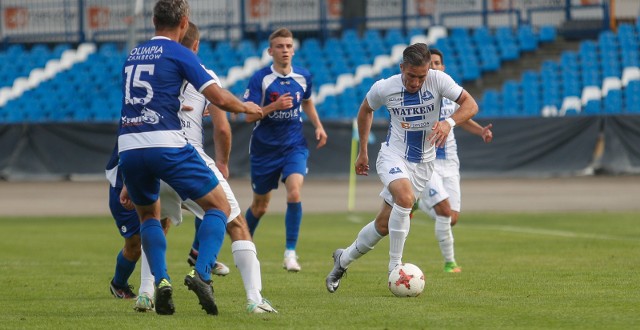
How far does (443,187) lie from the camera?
12.3 metres

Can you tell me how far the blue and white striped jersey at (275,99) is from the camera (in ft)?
42.7

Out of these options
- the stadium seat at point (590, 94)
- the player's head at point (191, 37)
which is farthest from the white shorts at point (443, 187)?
the stadium seat at point (590, 94)

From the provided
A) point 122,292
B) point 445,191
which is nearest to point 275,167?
point 445,191

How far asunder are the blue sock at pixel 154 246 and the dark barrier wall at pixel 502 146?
18.2 m

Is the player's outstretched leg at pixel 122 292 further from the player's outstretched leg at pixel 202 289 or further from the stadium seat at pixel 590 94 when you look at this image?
the stadium seat at pixel 590 94

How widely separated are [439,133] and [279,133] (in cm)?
405

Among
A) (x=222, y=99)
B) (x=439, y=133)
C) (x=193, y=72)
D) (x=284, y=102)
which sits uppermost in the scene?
(x=193, y=72)

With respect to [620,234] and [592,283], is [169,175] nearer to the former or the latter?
[592,283]

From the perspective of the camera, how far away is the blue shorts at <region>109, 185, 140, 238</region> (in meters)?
9.41

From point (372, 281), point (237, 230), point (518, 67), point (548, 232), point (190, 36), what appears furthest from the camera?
point (518, 67)

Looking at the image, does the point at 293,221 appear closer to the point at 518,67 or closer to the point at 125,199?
the point at 125,199

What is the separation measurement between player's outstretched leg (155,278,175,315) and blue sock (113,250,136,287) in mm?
1465

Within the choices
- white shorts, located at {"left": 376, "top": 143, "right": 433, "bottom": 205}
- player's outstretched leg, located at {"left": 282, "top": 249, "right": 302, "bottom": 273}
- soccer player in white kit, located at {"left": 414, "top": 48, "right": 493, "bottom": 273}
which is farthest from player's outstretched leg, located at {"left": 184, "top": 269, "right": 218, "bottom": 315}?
soccer player in white kit, located at {"left": 414, "top": 48, "right": 493, "bottom": 273}

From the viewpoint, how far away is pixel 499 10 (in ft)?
114
